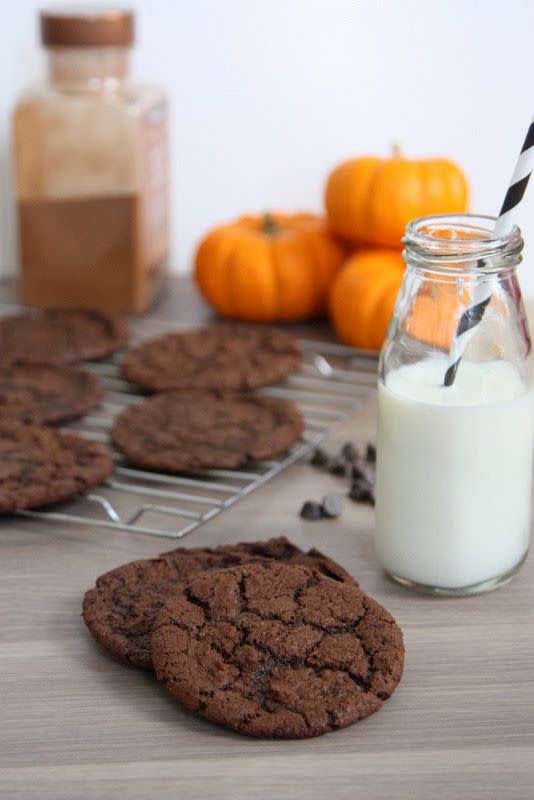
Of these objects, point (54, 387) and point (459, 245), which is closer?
point (459, 245)

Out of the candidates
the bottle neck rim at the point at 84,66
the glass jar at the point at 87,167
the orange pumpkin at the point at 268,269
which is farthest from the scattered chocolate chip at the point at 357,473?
the bottle neck rim at the point at 84,66

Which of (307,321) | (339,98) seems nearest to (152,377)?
(307,321)

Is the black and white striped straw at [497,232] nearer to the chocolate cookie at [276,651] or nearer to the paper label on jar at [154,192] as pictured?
the chocolate cookie at [276,651]

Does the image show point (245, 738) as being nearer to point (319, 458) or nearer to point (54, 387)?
point (319, 458)

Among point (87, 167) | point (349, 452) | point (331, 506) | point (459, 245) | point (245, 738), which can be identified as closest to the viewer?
point (245, 738)

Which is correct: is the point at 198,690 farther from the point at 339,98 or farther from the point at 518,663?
the point at 339,98

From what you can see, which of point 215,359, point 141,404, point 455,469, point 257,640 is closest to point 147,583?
point 257,640

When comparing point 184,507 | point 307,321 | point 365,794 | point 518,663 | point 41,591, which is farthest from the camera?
point 307,321
